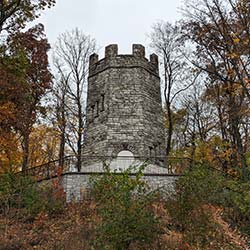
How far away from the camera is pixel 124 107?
737 inches

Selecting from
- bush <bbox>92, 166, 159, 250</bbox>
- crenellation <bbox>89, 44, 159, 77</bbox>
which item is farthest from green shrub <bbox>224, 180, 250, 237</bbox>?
crenellation <bbox>89, 44, 159, 77</bbox>

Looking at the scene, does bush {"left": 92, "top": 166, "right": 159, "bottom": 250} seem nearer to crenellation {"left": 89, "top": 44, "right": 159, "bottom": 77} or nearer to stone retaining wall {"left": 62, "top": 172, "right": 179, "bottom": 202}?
stone retaining wall {"left": 62, "top": 172, "right": 179, "bottom": 202}

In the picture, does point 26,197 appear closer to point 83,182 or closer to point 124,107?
point 83,182

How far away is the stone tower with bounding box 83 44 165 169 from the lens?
59.2 feet

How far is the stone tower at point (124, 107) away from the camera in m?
18.0

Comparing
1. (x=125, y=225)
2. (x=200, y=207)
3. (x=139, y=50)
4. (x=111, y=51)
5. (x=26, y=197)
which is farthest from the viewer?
(x=139, y=50)

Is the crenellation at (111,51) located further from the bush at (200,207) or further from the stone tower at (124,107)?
the bush at (200,207)

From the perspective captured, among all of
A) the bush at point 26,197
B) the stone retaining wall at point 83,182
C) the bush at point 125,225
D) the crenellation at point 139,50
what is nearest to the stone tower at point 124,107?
the crenellation at point 139,50

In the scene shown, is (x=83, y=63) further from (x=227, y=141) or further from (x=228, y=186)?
(x=228, y=186)

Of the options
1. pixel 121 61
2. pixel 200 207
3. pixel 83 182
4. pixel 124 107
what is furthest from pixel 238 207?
pixel 121 61

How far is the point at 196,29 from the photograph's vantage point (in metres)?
15.9

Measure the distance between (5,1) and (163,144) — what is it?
9.05m

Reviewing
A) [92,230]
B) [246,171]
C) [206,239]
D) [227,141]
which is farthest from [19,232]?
[227,141]

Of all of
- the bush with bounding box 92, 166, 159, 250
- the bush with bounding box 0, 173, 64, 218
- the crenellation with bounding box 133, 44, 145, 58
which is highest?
the crenellation with bounding box 133, 44, 145, 58
